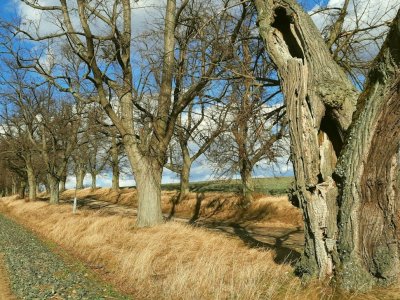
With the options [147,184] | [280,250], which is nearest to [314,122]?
[280,250]

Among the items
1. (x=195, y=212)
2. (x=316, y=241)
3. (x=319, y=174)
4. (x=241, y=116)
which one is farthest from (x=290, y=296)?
(x=195, y=212)

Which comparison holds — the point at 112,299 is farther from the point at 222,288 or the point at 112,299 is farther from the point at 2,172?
the point at 2,172

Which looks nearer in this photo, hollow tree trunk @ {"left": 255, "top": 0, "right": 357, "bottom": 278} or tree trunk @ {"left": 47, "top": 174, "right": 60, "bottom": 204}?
hollow tree trunk @ {"left": 255, "top": 0, "right": 357, "bottom": 278}

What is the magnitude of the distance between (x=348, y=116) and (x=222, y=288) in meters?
3.33

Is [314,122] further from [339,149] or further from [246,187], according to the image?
[246,187]

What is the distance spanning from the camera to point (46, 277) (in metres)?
9.05

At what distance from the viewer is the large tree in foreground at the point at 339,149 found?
5.27m

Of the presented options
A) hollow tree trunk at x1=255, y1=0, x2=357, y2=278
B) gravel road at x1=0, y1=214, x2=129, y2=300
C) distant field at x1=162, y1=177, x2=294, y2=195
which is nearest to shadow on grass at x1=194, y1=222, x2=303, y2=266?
hollow tree trunk at x1=255, y1=0, x2=357, y2=278

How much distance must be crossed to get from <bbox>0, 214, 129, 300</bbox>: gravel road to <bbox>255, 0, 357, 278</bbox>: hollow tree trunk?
12.3ft

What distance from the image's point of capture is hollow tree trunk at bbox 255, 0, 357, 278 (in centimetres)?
598

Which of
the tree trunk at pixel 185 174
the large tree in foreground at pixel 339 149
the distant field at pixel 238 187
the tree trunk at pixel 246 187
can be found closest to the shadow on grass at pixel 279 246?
the large tree in foreground at pixel 339 149

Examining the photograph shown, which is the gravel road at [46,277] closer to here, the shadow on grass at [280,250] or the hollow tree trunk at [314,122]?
the shadow on grass at [280,250]

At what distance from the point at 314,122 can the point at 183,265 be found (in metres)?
4.02

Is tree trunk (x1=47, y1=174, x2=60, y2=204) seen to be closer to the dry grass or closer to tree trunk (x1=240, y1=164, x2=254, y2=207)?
the dry grass
